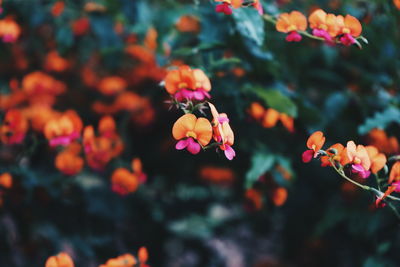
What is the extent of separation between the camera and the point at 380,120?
1.59 metres

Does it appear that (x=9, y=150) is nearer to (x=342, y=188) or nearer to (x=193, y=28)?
(x=193, y=28)

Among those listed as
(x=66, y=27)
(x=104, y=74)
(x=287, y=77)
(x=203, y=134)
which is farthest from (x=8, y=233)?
(x=287, y=77)

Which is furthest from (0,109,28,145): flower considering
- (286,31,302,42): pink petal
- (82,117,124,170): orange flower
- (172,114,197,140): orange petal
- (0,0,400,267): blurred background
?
(286,31,302,42): pink petal

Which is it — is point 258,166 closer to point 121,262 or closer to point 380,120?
point 380,120

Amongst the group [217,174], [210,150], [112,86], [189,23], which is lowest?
[217,174]

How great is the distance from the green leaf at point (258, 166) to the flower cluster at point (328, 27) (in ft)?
1.88

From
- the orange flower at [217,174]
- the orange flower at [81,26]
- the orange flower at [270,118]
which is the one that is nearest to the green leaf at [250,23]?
the orange flower at [270,118]

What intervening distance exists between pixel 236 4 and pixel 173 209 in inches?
65.9

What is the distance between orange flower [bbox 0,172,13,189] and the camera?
5.65 ft

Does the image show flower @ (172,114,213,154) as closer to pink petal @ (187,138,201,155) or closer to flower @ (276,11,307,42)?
pink petal @ (187,138,201,155)

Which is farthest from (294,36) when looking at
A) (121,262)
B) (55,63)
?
(55,63)

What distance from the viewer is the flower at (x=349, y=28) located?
4.28 feet

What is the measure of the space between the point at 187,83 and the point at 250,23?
0.36 metres

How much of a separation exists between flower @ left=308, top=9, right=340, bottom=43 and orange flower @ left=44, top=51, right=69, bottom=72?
78.1 inches
